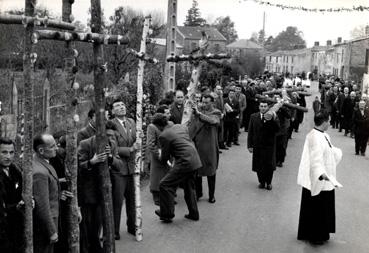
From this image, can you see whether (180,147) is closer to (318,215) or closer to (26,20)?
(318,215)

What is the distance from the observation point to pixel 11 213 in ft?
17.5

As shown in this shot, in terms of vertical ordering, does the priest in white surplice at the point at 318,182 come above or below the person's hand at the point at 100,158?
below

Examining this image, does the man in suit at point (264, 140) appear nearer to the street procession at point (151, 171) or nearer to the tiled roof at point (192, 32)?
the street procession at point (151, 171)

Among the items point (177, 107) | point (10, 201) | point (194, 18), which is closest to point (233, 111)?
point (177, 107)

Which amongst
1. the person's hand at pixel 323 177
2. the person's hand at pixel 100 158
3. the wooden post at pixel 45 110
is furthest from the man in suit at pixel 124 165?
the wooden post at pixel 45 110

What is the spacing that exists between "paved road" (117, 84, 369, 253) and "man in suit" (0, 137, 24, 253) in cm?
260

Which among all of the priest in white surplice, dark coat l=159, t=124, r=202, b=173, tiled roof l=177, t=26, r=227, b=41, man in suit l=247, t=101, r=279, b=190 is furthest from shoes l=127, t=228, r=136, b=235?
tiled roof l=177, t=26, r=227, b=41

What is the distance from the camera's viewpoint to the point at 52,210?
5848 mm

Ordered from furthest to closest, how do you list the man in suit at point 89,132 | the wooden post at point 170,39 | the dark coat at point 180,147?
the wooden post at point 170,39
the dark coat at point 180,147
the man in suit at point 89,132

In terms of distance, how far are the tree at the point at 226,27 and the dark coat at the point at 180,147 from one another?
109 m

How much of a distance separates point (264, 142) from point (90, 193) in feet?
17.8

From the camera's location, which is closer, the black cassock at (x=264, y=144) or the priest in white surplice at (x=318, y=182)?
the priest in white surplice at (x=318, y=182)

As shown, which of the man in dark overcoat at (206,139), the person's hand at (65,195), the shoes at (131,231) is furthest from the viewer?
the man in dark overcoat at (206,139)

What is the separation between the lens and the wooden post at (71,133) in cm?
575
